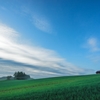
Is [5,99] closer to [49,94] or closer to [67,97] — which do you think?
[49,94]

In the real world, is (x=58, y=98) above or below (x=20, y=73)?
below

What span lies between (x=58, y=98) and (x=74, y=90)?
1.63m

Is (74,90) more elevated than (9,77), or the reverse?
(9,77)

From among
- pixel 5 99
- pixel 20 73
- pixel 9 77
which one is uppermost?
pixel 20 73

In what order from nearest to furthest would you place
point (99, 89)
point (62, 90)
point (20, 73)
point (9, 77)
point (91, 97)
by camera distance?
point (91, 97) → point (99, 89) → point (62, 90) → point (9, 77) → point (20, 73)

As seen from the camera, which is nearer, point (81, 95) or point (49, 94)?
point (81, 95)

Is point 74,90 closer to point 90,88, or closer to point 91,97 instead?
point 90,88

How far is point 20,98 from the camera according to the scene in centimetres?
1272

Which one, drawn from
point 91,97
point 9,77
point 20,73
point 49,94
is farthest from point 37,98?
point 20,73

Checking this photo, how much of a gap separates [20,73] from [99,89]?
50964 mm

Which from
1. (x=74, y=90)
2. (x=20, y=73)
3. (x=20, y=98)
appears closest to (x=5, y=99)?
(x=20, y=98)

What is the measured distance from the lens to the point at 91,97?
10.6 meters

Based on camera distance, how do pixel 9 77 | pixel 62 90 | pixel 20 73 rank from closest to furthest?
pixel 62 90, pixel 9 77, pixel 20 73

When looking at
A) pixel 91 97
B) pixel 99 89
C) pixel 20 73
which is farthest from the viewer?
pixel 20 73
